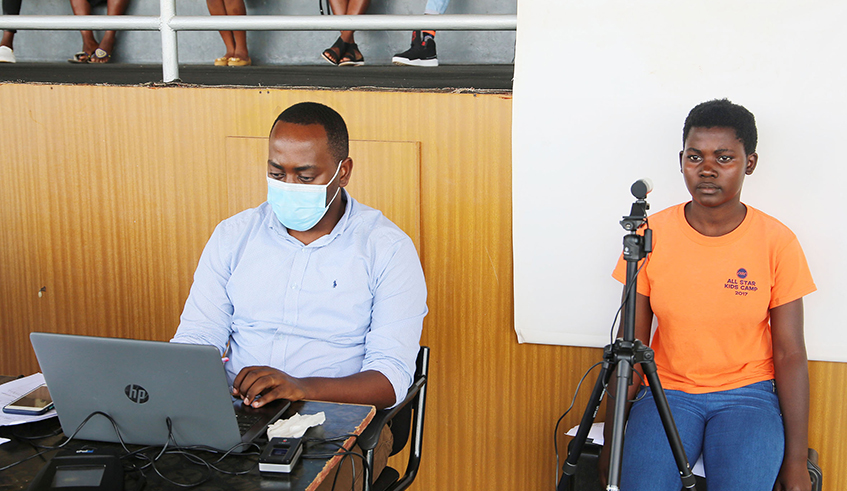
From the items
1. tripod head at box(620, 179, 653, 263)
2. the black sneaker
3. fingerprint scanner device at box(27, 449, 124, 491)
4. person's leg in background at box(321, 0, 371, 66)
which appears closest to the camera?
fingerprint scanner device at box(27, 449, 124, 491)

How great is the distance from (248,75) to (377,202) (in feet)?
2.42

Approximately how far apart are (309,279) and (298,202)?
0.71 ft

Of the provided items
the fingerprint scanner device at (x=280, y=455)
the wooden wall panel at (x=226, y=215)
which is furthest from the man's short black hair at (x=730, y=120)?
the fingerprint scanner device at (x=280, y=455)

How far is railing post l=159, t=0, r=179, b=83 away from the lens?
243 cm

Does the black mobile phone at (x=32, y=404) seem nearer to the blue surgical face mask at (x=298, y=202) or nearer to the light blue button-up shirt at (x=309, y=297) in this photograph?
the light blue button-up shirt at (x=309, y=297)

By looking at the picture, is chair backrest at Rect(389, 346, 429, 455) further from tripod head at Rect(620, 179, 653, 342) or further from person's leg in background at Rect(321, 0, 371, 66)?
person's leg in background at Rect(321, 0, 371, 66)

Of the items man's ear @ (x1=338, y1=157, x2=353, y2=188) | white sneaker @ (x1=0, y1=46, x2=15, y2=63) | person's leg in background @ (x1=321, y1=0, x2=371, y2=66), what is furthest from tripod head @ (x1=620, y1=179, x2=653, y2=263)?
white sneaker @ (x1=0, y1=46, x2=15, y2=63)

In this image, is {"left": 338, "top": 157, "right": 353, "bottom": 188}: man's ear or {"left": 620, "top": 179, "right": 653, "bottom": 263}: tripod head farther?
Answer: {"left": 338, "top": 157, "right": 353, "bottom": 188}: man's ear

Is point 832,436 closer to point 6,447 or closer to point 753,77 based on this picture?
point 753,77

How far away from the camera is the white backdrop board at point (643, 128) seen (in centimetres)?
196

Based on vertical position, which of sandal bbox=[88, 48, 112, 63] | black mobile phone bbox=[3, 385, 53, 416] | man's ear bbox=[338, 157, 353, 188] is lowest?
black mobile phone bbox=[3, 385, 53, 416]

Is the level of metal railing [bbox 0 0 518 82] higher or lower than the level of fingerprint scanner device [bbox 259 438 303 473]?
higher

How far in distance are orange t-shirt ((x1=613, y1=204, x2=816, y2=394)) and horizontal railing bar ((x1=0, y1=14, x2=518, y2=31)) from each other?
920mm

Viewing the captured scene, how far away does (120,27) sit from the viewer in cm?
245
